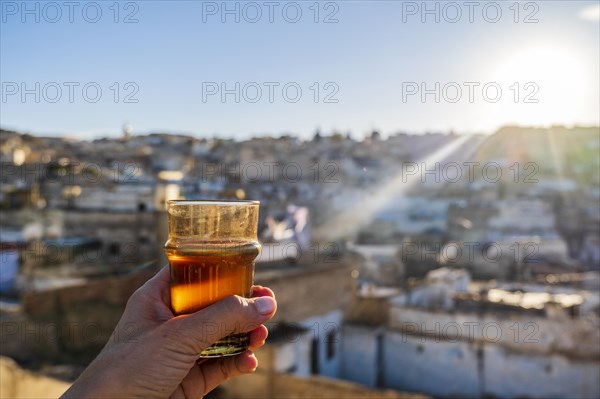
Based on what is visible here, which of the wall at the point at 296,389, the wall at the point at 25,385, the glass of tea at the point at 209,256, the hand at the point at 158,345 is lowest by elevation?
the wall at the point at 296,389

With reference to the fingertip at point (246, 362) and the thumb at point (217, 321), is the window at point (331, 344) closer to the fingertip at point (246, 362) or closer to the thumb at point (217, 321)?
the fingertip at point (246, 362)

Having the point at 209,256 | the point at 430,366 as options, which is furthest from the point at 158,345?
the point at 430,366

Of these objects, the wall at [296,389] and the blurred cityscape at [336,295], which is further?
the blurred cityscape at [336,295]

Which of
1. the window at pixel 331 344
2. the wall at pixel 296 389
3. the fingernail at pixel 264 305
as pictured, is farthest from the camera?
the window at pixel 331 344

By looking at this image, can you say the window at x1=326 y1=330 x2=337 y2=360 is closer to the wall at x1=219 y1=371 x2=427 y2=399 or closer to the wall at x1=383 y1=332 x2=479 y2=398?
the wall at x1=383 y1=332 x2=479 y2=398

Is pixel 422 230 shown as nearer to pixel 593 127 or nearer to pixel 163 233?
pixel 163 233

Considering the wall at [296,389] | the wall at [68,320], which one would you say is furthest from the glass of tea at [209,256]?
the wall at [68,320]

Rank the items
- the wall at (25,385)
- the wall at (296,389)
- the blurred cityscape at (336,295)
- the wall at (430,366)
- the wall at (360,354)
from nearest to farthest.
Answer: the wall at (25,385), the wall at (296,389), the blurred cityscape at (336,295), the wall at (430,366), the wall at (360,354)
